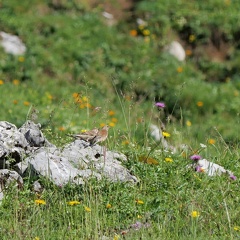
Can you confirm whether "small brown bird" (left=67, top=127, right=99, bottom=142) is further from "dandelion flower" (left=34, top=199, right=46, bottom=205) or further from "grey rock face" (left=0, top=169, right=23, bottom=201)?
"dandelion flower" (left=34, top=199, right=46, bottom=205)

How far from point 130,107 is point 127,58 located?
25.3 feet

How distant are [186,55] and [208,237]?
1028 cm

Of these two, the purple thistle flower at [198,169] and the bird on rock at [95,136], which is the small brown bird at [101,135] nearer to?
the bird on rock at [95,136]

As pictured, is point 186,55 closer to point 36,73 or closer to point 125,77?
point 125,77

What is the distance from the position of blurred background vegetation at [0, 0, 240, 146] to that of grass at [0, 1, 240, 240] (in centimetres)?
2

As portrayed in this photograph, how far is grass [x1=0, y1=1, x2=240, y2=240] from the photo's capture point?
19.1 ft

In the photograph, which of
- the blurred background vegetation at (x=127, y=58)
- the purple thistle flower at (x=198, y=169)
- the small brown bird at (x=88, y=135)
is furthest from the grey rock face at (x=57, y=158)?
the blurred background vegetation at (x=127, y=58)

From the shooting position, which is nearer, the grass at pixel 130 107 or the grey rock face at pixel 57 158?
the grass at pixel 130 107

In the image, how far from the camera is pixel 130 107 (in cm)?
698

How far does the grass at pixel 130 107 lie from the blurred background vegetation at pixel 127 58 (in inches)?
1.0

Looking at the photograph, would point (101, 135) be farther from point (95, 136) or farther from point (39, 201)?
point (39, 201)

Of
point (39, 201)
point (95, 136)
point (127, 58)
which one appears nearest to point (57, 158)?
point (95, 136)

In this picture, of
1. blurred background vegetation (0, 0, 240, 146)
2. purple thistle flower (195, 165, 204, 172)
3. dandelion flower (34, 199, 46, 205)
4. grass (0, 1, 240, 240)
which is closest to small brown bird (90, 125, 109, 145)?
grass (0, 1, 240, 240)

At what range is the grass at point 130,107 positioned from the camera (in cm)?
584
